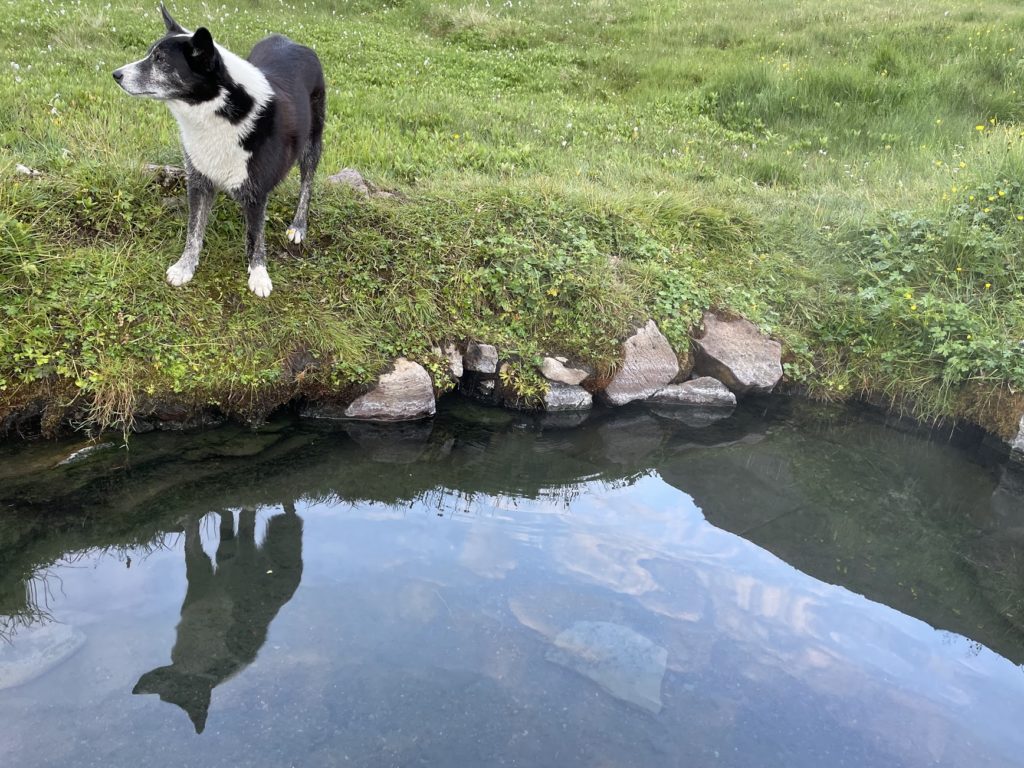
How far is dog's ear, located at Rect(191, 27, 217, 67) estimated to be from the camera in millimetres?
3986

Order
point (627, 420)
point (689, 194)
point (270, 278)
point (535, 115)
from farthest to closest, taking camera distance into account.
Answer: point (535, 115)
point (689, 194)
point (627, 420)
point (270, 278)

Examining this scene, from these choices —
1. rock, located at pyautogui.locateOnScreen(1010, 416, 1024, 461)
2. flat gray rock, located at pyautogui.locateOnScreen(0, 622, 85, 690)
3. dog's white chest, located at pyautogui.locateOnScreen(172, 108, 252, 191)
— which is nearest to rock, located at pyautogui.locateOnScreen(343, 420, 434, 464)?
dog's white chest, located at pyautogui.locateOnScreen(172, 108, 252, 191)

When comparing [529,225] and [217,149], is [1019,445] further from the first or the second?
[217,149]

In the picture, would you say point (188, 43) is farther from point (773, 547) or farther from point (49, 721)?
point (773, 547)

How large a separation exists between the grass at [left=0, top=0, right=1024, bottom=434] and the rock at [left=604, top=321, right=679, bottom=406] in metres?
0.14

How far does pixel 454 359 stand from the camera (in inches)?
208

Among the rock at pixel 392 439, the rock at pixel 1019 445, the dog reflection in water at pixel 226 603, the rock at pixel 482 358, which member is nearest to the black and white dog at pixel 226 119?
the rock at pixel 392 439

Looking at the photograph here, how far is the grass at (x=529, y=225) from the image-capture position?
4.66m

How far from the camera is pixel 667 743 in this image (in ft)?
9.46

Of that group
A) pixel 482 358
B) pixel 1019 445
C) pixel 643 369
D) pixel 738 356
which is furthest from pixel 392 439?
pixel 1019 445

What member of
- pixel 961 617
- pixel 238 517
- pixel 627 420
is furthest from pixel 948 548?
pixel 238 517

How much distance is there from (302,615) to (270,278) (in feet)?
8.19

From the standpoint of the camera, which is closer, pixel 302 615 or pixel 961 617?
pixel 302 615

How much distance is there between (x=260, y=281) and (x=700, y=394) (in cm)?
327
